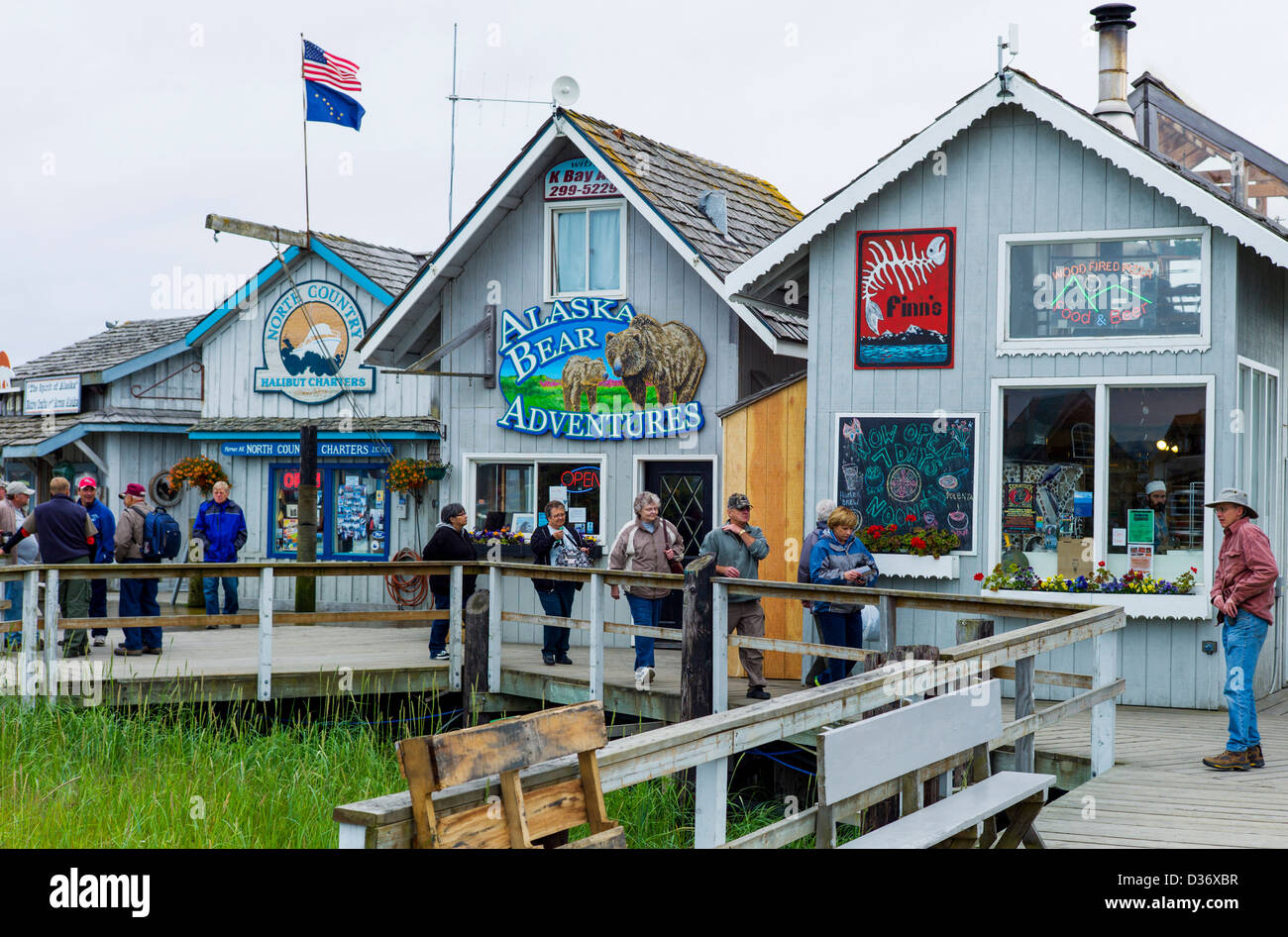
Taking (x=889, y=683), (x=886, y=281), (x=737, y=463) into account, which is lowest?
(x=889, y=683)

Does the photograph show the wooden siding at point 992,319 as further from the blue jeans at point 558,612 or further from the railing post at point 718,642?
the railing post at point 718,642

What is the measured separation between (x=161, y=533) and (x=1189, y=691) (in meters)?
9.79

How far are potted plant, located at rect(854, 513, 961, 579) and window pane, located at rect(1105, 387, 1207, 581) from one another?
1.29 meters

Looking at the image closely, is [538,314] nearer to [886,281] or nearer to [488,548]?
[488,548]

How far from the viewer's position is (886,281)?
11523 mm

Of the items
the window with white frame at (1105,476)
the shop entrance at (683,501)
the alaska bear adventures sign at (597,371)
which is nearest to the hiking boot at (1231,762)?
the window with white frame at (1105,476)

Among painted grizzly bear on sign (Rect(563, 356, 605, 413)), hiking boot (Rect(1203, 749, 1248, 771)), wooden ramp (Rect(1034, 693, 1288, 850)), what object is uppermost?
painted grizzly bear on sign (Rect(563, 356, 605, 413))

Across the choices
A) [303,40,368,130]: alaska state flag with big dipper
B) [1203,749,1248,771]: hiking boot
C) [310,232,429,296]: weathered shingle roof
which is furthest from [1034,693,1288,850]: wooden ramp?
[310,232,429,296]: weathered shingle roof

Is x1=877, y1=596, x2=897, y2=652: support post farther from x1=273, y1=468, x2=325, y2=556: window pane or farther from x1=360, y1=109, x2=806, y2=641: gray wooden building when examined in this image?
x1=273, y1=468, x2=325, y2=556: window pane

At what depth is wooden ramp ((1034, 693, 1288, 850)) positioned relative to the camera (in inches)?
250

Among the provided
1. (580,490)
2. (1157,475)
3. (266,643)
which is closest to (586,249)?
(580,490)

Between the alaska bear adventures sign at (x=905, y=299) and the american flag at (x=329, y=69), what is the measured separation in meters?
8.40

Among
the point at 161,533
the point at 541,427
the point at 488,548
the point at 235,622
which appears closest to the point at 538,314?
the point at 541,427
